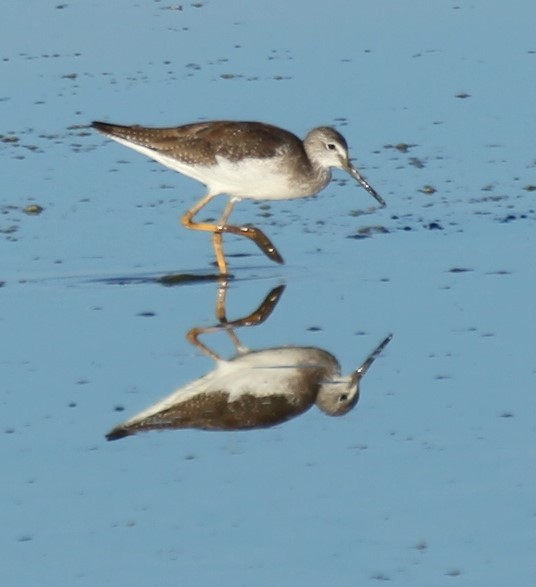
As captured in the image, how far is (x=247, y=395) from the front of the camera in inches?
392

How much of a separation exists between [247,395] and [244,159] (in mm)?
2792

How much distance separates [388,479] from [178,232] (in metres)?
4.65

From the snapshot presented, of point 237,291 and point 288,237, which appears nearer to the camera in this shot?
point 237,291

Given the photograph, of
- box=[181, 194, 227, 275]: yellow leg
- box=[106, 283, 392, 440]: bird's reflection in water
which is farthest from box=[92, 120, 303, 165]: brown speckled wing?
box=[106, 283, 392, 440]: bird's reflection in water

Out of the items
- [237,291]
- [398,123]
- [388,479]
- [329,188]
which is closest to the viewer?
[388,479]

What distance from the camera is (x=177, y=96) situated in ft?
52.4

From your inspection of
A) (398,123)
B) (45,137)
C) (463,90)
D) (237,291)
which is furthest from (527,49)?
(237,291)

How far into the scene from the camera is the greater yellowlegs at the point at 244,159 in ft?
40.7

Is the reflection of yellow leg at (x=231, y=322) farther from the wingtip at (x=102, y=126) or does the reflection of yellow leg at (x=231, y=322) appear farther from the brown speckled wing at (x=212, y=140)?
the wingtip at (x=102, y=126)

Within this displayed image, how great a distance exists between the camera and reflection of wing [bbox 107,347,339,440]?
31.6 ft

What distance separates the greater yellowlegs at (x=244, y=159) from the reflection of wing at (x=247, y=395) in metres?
1.85

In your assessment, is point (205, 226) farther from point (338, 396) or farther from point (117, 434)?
point (117, 434)

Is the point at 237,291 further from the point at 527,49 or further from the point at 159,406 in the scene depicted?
the point at 527,49

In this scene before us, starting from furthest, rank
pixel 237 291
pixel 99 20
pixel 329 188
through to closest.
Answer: pixel 99 20 < pixel 329 188 < pixel 237 291
